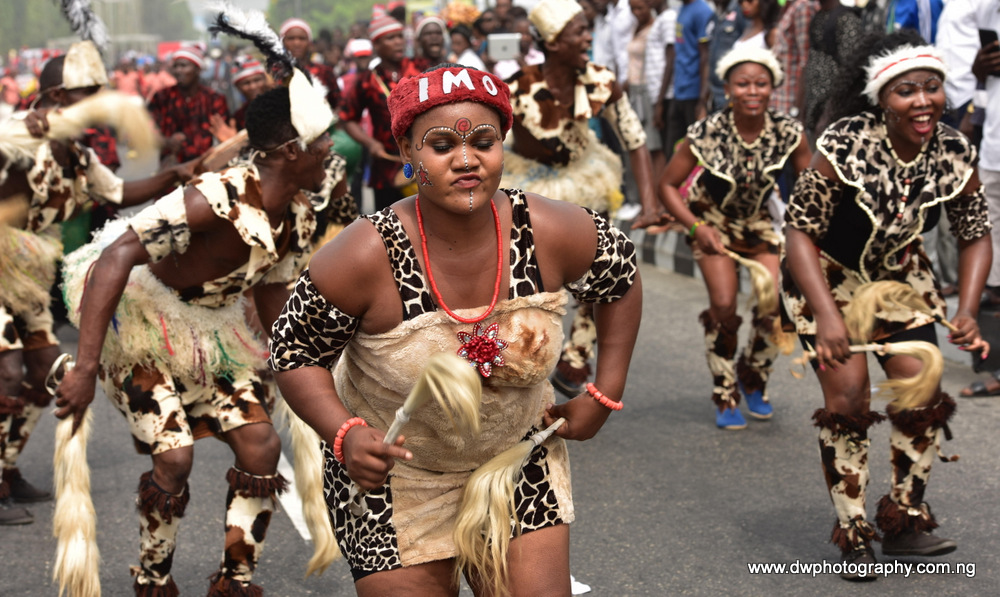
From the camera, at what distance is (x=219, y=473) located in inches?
243

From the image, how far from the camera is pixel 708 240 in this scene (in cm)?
647

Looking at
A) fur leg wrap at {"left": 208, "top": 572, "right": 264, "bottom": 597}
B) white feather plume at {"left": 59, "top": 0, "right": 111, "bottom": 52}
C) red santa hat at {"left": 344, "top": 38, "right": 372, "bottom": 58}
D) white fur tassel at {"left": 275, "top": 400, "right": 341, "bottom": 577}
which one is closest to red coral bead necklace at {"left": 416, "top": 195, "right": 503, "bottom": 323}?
white fur tassel at {"left": 275, "top": 400, "right": 341, "bottom": 577}

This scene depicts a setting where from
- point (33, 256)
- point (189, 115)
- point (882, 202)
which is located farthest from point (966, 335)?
point (189, 115)

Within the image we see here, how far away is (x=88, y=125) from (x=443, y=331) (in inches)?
112

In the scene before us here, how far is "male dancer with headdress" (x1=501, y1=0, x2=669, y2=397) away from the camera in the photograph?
6832 mm

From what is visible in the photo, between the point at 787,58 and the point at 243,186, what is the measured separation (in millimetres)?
7046

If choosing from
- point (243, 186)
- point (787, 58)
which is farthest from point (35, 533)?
point (787, 58)

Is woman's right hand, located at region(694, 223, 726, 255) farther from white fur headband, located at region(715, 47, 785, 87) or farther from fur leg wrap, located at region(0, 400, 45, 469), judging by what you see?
fur leg wrap, located at region(0, 400, 45, 469)

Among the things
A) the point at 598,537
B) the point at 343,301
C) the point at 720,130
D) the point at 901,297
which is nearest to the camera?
the point at 343,301

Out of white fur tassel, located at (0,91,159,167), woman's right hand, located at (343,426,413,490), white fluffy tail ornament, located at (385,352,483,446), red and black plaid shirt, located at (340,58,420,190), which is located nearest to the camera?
white fluffy tail ornament, located at (385,352,483,446)

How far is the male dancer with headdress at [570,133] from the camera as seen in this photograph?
683 cm

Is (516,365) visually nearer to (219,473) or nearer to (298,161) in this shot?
(298,161)

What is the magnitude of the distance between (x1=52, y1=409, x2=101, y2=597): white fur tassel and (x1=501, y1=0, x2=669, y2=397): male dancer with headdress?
348cm

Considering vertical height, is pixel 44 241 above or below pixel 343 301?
below
